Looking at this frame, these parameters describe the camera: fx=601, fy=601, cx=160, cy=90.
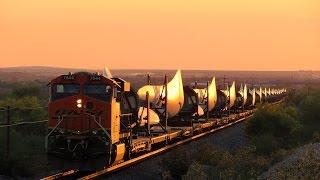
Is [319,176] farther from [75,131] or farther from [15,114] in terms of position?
[15,114]

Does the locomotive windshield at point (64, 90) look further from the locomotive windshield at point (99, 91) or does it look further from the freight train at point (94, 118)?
the locomotive windshield at point (99, 91)

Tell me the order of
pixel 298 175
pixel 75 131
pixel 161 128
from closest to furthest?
pixel 298 175 < pixel 75 131 < pixel 161 128

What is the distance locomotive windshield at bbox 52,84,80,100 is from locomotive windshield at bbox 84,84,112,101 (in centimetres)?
31

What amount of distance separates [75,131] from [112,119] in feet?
4.01

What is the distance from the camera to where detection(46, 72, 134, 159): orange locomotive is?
18.1 metres

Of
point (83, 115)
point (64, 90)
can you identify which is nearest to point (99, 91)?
point (83, 115)

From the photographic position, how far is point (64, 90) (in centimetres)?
1895

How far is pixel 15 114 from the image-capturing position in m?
31.2

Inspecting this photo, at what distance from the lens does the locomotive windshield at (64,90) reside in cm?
1884

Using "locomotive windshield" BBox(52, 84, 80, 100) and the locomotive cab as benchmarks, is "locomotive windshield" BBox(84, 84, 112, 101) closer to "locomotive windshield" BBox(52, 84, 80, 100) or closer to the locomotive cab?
the locomotive cab

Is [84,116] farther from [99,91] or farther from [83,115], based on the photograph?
[99,91]

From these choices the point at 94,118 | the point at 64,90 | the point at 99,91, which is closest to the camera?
the point at 94,118

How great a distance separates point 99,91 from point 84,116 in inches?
39.5

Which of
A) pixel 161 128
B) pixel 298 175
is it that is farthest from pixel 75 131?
pixel 161 128
